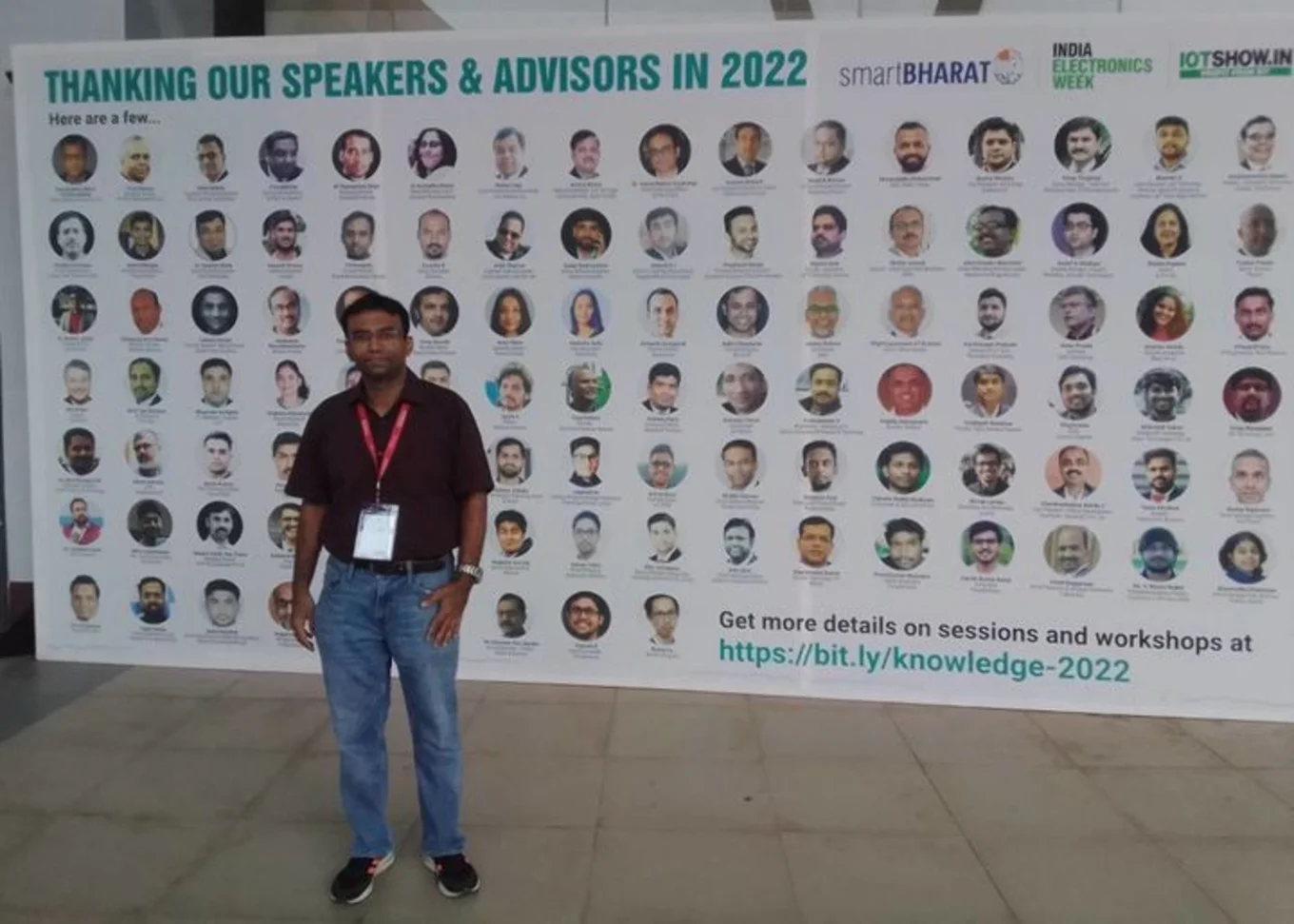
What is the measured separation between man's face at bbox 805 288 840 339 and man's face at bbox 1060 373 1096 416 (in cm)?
111

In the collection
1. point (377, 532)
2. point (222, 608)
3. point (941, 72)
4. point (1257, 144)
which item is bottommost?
point (222, 608)

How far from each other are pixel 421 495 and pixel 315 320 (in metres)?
2.43

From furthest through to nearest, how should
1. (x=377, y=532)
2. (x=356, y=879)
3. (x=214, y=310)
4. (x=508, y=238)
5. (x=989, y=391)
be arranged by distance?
1. (x=214, y=310)
2. (x=508, y=238)
3. (x=989, y=391)
4. (x=356, y=879)
5. (x=377, y=532)

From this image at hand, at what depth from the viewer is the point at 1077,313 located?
15.2ft

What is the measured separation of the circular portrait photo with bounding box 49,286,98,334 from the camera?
522cm

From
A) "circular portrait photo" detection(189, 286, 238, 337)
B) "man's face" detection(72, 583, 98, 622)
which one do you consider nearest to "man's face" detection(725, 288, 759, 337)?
"circular portrait photo" detection(189, 286, 238, 337)

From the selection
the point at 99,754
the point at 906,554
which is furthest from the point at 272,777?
the point at 906,554

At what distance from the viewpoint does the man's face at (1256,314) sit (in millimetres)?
4543

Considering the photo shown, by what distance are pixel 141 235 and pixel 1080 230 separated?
468 cm

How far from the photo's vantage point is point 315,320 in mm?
5074

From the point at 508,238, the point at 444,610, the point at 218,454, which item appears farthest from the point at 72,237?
the point at 444,610

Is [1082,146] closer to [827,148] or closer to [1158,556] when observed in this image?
[827,148]

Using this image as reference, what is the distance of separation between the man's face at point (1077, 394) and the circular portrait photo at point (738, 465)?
1.46 m

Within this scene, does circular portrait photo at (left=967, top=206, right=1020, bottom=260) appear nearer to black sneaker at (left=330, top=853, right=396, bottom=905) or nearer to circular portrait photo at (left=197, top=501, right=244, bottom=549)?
black sneaker at (left=330, top=853, right=396, bottom=905)
